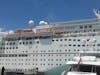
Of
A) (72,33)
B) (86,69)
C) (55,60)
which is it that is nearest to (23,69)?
(55,60)

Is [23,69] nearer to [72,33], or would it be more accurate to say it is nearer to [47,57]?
[47,57]

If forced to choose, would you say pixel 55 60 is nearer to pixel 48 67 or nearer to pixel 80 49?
pixel 48 67

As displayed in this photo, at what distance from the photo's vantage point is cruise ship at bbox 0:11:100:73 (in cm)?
4003

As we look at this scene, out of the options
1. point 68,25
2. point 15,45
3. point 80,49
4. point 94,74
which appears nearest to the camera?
point 94,74

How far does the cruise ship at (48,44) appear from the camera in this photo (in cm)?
4003

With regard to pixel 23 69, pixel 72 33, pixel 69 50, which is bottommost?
pixel 23 69

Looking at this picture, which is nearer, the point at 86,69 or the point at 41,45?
the point at 86,69

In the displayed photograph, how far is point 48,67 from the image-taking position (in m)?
41.2

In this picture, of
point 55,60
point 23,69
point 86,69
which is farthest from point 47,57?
point 86,69

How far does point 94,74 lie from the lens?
15.5 m

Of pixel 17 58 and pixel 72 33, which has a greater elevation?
pixel 72 33

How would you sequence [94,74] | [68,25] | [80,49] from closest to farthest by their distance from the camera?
1. [94,74]
2. [80,49]
3. [68,25]

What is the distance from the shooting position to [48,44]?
42.5 metres

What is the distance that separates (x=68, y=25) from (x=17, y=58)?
999cm
